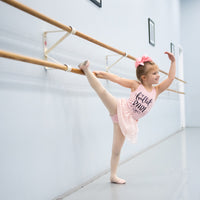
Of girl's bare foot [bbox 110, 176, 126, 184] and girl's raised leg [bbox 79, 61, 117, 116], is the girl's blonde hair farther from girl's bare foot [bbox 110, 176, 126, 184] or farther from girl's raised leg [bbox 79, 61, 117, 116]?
girl's bare foot [bbox 110, 176, 126, 184]

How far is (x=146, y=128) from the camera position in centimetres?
333

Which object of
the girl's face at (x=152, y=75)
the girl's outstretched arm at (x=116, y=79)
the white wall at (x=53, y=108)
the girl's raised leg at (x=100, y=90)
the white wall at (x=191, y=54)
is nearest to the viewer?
the white wall at (x=53, y=108)

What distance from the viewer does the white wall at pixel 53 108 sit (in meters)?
1.29

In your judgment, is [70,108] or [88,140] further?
[88,140]

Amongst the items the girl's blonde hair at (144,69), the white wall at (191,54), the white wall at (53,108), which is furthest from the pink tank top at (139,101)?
the white wall at (191,54)

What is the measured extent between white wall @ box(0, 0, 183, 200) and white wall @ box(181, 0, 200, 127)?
381 cm

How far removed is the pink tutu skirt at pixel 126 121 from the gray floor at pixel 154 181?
0.34 m

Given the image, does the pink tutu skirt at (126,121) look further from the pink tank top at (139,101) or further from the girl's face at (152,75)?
the girl's face at (152,75)

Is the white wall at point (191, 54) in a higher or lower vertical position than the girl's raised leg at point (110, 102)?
higher

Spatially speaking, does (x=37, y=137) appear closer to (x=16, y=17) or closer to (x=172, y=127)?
(x=16, y=17)

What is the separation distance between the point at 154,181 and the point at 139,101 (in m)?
0.60

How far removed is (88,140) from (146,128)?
152 cm

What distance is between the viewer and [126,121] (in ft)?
5.90

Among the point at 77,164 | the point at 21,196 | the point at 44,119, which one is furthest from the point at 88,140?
the point at 21,196
